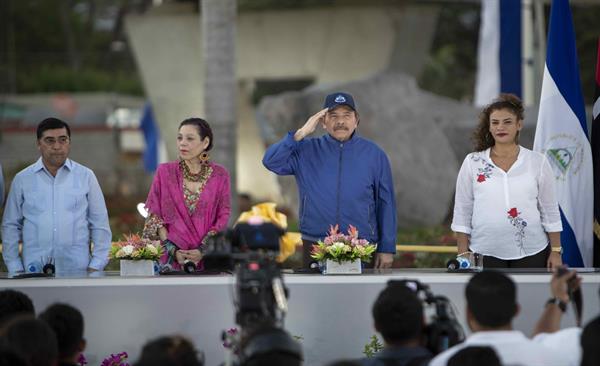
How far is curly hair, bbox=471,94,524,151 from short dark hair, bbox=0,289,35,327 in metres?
3.11

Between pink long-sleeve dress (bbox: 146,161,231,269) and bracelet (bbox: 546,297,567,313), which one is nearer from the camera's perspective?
bracelet (bbox: 546,297,567,313)

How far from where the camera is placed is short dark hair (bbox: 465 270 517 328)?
505 centimetres

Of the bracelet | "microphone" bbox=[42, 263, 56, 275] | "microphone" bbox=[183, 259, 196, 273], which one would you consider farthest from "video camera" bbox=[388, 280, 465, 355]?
"microphone" bbox=[42, 263, 56, 275]

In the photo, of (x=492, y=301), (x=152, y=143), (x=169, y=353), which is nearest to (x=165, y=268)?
(x=169, y=353)

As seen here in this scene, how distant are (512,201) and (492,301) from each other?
2.30 meters

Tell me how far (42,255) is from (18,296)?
1629mm

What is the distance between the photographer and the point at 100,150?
39906 mm

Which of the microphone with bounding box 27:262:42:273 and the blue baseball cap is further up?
the blue baseball cap

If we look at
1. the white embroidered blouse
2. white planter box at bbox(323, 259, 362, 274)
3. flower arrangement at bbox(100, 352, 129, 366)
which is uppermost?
the white embroidered blouse

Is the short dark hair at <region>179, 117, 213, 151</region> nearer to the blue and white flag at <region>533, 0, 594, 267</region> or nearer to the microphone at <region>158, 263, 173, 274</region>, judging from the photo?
the microphone at <region>158, 263, 173, 274</region>

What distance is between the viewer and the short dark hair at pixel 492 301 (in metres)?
5.05

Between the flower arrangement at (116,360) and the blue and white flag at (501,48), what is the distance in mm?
8972

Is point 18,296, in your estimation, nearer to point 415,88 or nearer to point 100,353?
point 100,353

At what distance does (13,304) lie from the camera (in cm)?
570
